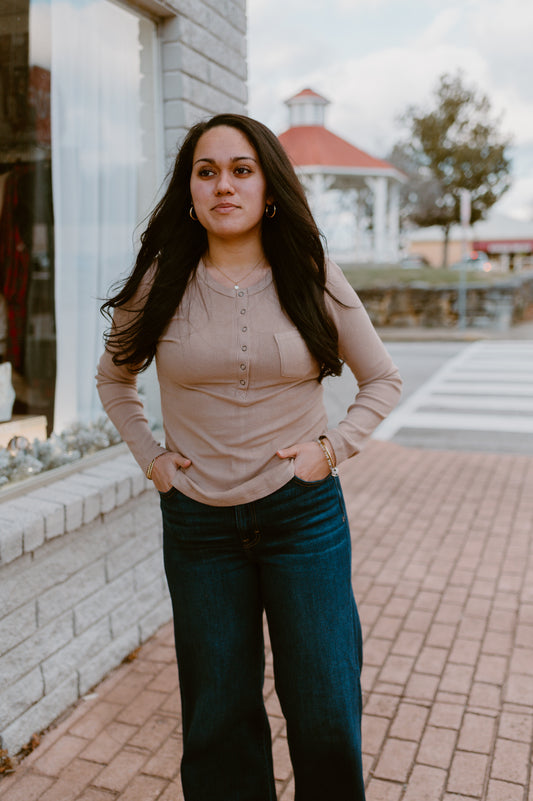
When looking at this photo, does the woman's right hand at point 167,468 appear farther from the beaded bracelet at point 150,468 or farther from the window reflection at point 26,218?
the window reflection at point 26,218

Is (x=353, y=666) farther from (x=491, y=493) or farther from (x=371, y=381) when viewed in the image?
(x=491, y=493)

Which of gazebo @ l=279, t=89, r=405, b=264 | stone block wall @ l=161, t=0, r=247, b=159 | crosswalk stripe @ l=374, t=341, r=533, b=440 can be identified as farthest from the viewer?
gazebo @ l=279, t=89, r=405, b=264

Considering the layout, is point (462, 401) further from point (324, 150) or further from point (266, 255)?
point (324, 150)

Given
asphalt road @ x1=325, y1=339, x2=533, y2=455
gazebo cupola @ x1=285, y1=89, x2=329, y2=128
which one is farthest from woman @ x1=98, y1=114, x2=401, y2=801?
gazebo cupola @ x1=285, y1=89, x2=329, y2=128

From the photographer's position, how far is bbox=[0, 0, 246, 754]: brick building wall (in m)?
2.77

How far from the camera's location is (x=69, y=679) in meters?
3.06

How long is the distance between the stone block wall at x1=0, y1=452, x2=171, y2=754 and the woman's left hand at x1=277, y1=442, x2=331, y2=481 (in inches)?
48.0

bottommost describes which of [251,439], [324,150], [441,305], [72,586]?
[72,586]

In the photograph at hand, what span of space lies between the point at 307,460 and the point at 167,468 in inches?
14.0

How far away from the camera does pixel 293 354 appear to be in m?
1.91

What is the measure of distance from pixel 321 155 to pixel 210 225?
24.8 m

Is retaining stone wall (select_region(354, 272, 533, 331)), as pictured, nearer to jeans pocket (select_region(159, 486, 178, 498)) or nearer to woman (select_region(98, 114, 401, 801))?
woman (select_region(98, 114, 401, 801))

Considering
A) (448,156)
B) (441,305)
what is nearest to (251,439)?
(441,305)

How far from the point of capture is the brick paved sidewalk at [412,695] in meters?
2.66
